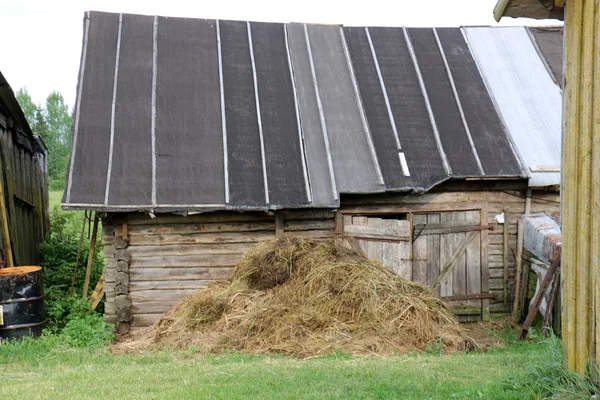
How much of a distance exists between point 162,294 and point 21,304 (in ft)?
7.38

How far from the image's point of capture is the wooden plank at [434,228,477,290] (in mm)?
11805

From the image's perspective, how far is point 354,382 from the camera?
647 centimetres

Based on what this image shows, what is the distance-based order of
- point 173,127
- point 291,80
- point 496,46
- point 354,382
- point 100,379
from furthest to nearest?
point 496,46 → point 291,80 → point 173,127 → point 100,379 → point 354,382

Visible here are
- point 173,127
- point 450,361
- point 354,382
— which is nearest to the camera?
point 354,382

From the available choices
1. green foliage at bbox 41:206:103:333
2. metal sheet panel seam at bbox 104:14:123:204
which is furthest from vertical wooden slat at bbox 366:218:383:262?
green foliage at bbox 41:206:103:333

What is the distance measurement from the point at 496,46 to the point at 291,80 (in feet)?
15.2

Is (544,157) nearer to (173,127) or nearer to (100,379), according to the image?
(173,127)

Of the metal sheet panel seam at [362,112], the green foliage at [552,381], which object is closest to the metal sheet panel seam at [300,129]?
the metal sheet panel seam at [362,112]

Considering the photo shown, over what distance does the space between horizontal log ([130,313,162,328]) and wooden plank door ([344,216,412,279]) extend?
137 inches

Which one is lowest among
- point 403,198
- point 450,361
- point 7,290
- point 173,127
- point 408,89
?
point 450,361

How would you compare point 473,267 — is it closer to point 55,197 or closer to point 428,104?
point 428,104

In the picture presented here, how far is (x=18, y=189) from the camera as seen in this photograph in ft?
45.6

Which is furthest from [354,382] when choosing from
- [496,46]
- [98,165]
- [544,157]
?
[496,46]

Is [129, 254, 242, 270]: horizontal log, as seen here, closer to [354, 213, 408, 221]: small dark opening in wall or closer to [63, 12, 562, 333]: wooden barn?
[63, 12, 562, 333]: wooden barn
